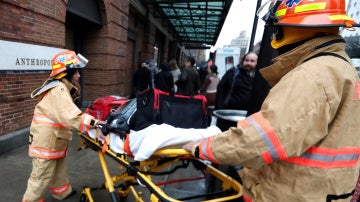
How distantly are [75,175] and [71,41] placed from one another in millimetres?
4816

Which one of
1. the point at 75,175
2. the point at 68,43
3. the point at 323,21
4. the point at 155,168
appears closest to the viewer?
the point at 323,21

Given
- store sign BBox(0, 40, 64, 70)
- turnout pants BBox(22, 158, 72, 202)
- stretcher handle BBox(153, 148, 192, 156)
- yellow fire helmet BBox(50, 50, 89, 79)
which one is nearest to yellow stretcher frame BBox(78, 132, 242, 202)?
stretcher handle BBox(153, 148, 192, 156)

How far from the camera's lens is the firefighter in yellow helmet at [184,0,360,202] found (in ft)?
3.52

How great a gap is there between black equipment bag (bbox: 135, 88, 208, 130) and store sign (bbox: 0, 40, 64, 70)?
3205 mm

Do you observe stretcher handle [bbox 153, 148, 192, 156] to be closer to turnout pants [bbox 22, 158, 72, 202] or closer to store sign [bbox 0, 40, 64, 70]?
turnout pants [bbox 22, 158, 72, 202]

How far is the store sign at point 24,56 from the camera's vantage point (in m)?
3.84

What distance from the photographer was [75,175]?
3.59 meters

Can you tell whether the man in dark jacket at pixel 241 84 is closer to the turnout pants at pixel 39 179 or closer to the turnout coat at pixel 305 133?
the turnout coat at pixel 305 133

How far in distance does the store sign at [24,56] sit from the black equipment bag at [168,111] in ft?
10.5

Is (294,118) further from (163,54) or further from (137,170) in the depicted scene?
(163,54)

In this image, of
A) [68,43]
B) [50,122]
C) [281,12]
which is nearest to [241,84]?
[281,12]

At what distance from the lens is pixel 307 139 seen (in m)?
1.11

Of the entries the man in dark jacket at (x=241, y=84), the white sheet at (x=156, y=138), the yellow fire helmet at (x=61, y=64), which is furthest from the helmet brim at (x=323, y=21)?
the man in dark jacket at (x=241, y=84)

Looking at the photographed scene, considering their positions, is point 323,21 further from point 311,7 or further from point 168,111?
point 168,111
